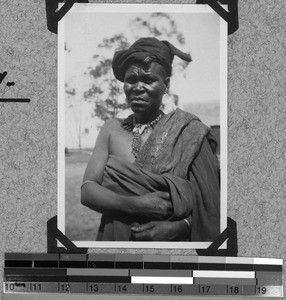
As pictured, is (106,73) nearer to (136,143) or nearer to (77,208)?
(136,143)

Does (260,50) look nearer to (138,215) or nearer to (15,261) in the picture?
(138,215)

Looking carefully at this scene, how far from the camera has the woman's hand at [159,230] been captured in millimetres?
1197

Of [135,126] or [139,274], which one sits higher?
[135,126]

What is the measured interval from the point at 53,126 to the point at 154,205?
26 cm

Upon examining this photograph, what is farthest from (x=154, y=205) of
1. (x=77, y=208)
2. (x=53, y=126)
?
(x=53, y=126)

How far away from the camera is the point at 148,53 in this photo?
1205mm

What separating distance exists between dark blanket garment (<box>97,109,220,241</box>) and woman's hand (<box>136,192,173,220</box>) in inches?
0.5

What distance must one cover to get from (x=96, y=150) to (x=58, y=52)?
0.22 metres

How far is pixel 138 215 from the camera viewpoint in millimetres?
1194

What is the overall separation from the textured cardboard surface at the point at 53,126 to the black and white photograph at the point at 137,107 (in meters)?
0.04

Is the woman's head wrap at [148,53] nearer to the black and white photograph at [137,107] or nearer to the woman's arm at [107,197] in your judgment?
the black and white photograph at [137,107]

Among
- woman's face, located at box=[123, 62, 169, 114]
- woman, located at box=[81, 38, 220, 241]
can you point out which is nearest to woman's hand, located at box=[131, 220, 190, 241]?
woman, located at box=[81, 38, 220, 241]

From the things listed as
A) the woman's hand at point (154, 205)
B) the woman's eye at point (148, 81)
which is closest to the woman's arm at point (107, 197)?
the woman's hand at point (154, 205)

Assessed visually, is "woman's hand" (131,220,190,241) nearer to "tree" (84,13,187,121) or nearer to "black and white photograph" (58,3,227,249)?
"black and white photograph" (58,3,227,249)
